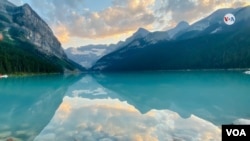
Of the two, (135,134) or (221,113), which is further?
(221,113)

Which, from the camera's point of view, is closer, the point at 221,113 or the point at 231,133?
the point at 231,133

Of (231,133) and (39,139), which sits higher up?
(231,133)

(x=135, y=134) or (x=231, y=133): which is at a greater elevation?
(x=231, y=133)

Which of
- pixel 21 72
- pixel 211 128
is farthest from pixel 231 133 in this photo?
pixel 21 72

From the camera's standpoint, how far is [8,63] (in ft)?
440

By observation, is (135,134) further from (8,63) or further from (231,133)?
(8,63)

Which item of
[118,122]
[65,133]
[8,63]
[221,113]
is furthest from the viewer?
[8,63]

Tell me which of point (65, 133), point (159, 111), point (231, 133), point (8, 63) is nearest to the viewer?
point (231, 133)

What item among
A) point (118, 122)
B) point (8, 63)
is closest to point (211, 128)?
point (118, 122)

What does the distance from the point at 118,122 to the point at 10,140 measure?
23.5ft

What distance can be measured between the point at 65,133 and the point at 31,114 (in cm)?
1058

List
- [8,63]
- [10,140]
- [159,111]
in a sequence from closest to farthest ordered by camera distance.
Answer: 1. [10,140]
2. [159,111]
3. [8,63]

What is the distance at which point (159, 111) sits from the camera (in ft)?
85.1

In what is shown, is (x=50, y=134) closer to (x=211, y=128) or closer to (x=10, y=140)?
(x=10, y=140)
